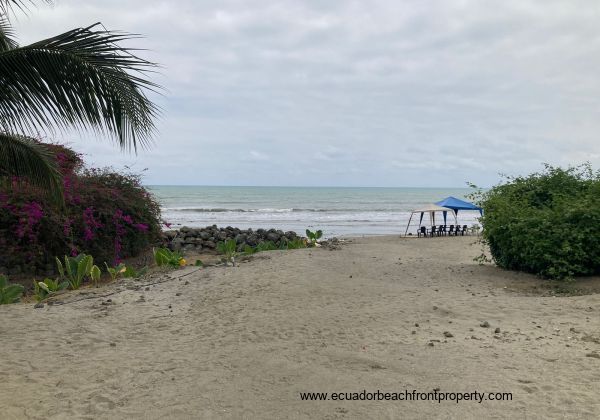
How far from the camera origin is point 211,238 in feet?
65.3

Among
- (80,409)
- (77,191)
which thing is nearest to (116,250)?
(77,191)

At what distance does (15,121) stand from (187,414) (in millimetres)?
2821

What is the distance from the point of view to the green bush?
353 inches

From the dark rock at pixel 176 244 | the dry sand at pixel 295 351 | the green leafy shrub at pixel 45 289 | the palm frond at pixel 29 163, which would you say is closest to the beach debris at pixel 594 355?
the dry sand at pixel 295 351

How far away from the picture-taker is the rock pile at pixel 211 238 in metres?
19.0

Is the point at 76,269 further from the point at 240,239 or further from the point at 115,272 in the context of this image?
the point at 240,239

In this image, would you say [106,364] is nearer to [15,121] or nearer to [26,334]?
[26,334]

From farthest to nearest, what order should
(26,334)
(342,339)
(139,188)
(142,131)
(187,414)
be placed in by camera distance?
(139,188) → (26,334) → (342,339) → (142,131) → (187,414)

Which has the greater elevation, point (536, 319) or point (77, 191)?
point (77, 191)

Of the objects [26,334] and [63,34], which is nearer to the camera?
[63,34]

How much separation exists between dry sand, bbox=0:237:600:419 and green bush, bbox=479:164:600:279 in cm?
84

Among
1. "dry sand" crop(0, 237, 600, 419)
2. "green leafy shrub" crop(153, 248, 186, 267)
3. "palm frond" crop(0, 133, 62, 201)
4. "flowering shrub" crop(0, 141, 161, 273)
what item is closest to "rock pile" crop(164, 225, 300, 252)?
"flowering shrub" crop(0, 141, 161, 273)

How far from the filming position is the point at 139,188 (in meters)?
15.2

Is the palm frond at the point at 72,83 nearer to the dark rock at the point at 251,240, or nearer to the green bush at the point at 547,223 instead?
the green bush at the point at 547,223
